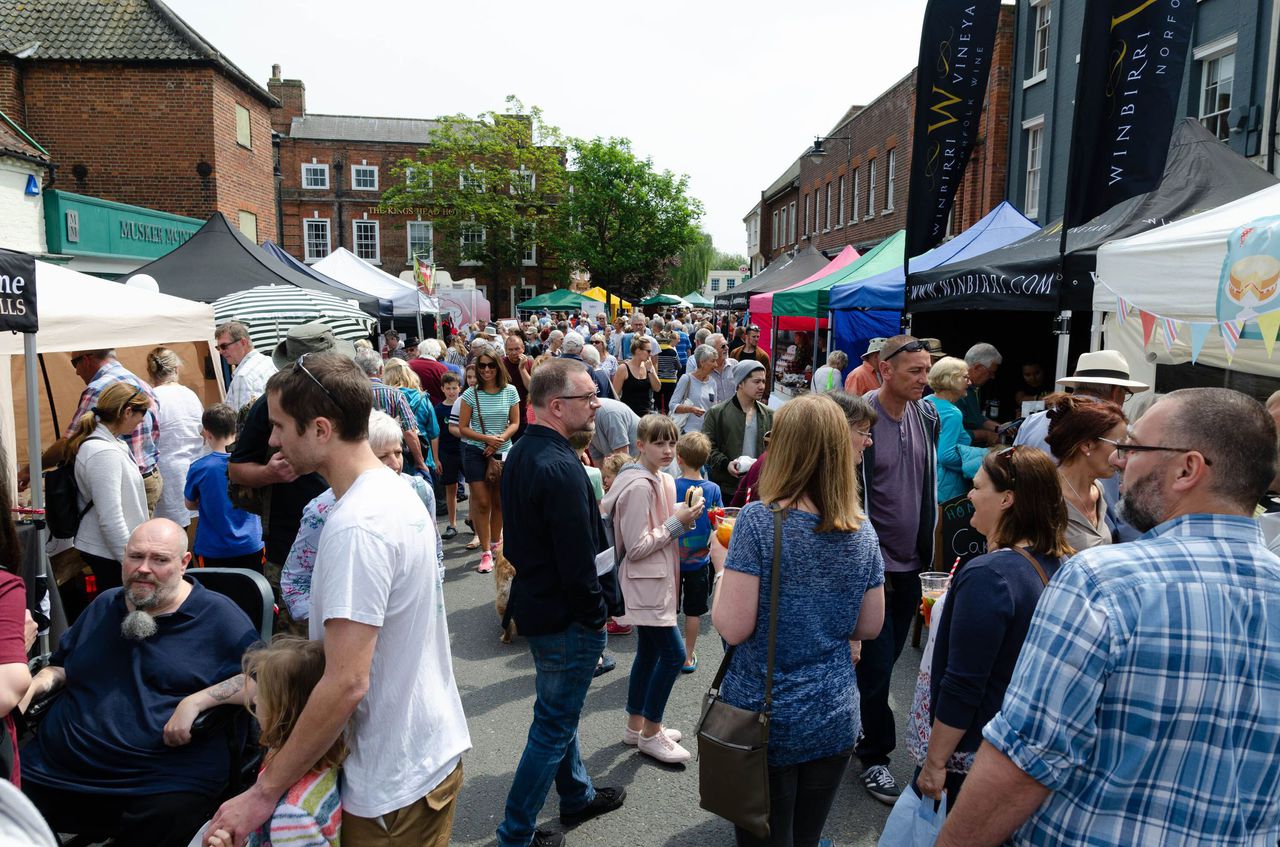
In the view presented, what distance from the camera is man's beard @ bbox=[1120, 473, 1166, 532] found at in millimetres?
1644

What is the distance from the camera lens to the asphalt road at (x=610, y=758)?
357 cm

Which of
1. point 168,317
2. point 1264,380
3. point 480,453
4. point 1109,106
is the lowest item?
point 480,453

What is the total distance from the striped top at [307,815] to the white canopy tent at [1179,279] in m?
4.50

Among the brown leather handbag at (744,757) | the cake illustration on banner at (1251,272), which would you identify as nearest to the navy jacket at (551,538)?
the brown leather handbag at (744,757)

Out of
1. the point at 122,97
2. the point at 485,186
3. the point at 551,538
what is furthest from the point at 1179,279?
the point at 485,186

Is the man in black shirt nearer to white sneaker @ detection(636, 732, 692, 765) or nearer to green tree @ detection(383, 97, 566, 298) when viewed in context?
white sneaker @ detection(636, 732, 692, 765)

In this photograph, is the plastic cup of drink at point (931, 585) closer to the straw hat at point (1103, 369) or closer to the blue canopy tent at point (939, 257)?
the straw hat at point (1103, 369)

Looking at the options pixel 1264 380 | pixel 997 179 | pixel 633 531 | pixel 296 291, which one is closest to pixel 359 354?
pixel 633 531

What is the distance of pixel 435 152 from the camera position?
48031 millimetres

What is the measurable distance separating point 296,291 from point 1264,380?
33.2 ft

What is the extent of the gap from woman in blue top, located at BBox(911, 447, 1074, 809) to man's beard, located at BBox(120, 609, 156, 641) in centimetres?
260

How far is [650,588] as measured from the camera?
4121mm

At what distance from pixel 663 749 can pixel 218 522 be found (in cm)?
274

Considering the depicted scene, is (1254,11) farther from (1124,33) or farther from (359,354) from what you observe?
(359,354)
